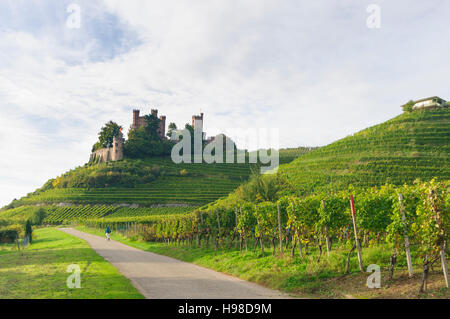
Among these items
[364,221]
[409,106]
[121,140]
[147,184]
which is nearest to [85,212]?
[147,184]

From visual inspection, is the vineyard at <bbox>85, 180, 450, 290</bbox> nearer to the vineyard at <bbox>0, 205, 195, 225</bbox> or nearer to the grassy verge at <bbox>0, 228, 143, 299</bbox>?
the grassy verge at <bbox>0, 228, 143, 299</bbox>

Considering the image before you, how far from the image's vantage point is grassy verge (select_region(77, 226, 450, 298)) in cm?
853

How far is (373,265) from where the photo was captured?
10.5 meters

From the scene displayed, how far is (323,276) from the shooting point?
10.6m

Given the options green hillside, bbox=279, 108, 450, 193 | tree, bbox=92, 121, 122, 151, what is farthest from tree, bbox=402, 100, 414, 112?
tree, bbox=92, 121, 122, 151

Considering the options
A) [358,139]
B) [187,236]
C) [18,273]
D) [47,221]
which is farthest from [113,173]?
[18,273]

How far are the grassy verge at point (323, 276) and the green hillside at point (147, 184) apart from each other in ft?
189

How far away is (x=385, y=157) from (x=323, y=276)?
1505 inches

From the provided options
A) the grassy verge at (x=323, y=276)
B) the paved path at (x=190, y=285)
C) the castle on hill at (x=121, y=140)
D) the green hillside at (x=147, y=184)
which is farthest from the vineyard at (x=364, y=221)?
the castle on hill at (x=121, y=140)

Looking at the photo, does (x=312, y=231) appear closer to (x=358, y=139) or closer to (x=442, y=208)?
(x=442, y=208)

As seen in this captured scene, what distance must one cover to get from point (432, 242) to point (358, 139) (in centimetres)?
5095

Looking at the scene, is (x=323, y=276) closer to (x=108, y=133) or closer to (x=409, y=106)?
(x=409, y=106)

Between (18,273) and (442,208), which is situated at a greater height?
(442,208)
